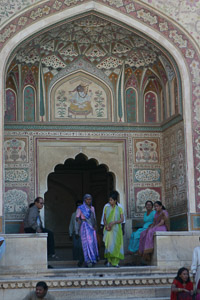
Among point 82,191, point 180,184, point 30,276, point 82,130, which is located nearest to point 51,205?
point 82,191

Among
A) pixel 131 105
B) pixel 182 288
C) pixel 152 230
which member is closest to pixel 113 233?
pixel 152 230

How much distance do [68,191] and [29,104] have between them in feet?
11.3

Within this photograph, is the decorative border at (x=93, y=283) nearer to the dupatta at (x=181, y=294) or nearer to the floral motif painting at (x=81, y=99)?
the dupatta at (x=181, y=294)

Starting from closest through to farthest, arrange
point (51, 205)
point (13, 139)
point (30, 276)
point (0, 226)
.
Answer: point (30, 276) → point (0, 226) → point (13, 139) → point (51, 205)

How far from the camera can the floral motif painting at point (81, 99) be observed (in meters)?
12.4

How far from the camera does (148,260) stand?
10.5m

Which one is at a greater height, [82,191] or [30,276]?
[82,191]

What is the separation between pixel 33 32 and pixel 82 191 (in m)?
5.00

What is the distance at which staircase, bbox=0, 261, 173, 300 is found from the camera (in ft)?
30.0

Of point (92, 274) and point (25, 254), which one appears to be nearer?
point (92, 274)

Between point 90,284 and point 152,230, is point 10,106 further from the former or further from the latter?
point 90,284

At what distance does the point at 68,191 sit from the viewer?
15.1m

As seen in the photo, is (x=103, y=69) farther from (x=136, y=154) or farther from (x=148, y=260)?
(x=148, y=260)

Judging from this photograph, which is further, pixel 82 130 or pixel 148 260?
pixel 82 130
